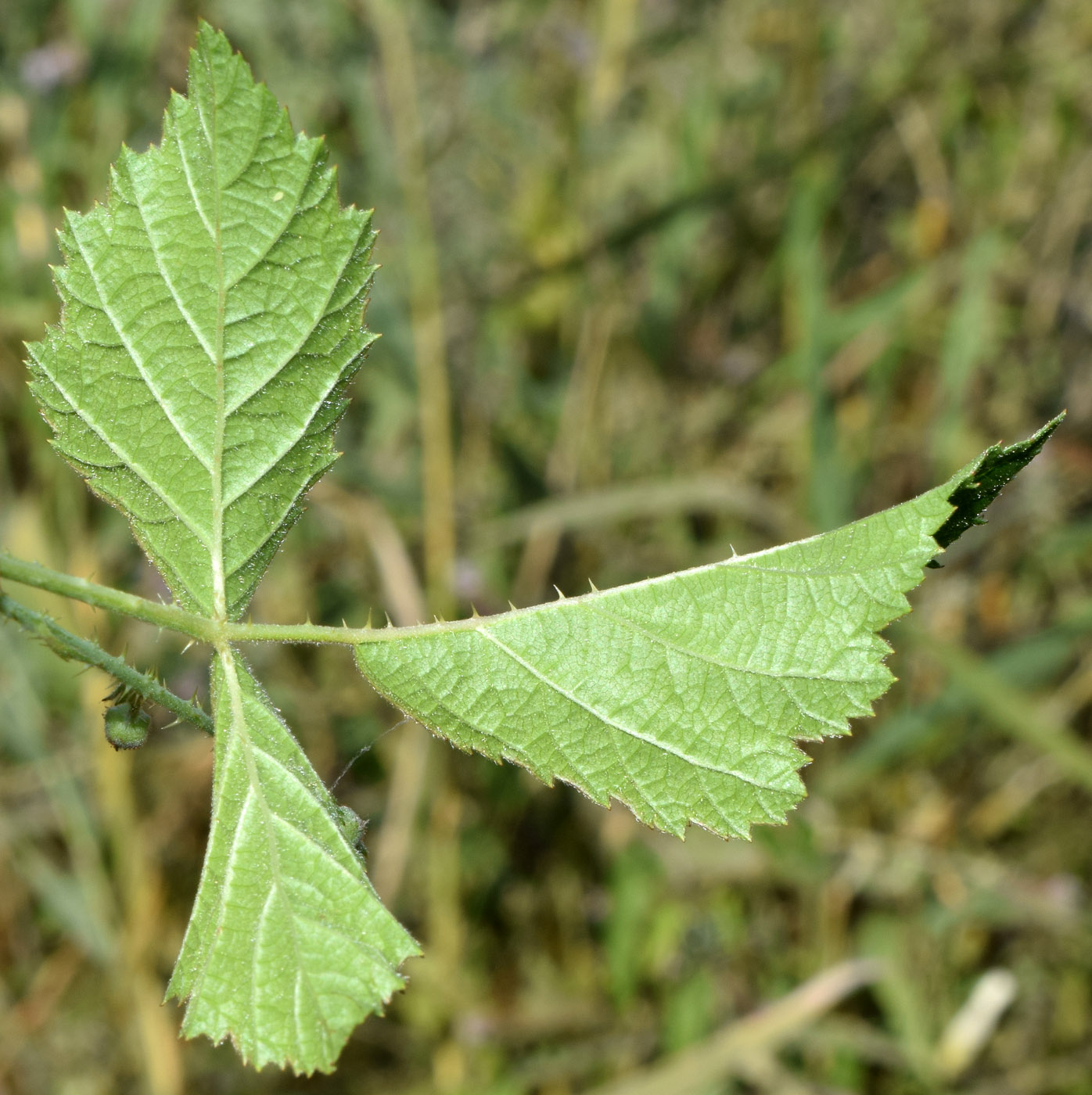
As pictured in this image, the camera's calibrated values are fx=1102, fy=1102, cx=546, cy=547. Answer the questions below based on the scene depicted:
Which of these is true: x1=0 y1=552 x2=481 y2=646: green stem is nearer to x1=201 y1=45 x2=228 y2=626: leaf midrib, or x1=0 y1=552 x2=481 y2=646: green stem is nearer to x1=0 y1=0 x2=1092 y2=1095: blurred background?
x1=201 y1=45 x2=228 y2=626: leaf midrib

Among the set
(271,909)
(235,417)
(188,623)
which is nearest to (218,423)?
(235,417)

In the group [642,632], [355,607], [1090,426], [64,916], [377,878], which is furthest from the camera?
[1090,426]

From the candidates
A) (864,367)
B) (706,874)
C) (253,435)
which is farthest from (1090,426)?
(253,435)

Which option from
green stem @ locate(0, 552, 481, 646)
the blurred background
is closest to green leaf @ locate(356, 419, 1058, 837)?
green stem @ locate(0, 552, 481, 646)

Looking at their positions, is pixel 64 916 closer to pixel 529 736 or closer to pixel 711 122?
pixel 529 736

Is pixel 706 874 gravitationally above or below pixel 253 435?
below

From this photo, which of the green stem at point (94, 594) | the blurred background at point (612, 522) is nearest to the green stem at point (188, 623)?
the green stem at point (94, 594)

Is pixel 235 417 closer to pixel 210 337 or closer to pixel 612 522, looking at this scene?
pixel 210 337
